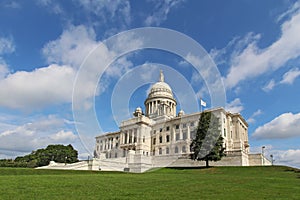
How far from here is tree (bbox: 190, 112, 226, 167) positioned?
3953 centimetres

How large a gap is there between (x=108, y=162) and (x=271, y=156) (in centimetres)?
3441

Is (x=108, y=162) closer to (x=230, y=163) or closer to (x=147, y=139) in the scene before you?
(x=230, y=163)

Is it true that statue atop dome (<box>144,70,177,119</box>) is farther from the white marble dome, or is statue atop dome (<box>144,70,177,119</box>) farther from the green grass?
the green grass

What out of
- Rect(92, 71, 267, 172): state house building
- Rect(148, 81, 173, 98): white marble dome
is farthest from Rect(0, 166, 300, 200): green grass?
Rect(148, 81, 173, 98): white marble dome

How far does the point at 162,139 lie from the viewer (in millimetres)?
69188

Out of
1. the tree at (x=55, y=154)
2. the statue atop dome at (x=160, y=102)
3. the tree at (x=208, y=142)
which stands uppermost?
the statue atop dome at (x=160, y=102)

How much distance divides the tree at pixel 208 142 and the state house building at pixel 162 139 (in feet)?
14.6

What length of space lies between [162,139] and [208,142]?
2849 cm

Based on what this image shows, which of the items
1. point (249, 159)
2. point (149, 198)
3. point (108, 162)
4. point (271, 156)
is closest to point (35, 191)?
point (149, 198)

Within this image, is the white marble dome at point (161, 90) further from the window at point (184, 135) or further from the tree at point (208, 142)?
the tree at point (208, 142)

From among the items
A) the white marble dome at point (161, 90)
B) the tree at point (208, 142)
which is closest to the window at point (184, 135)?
the tree at point (208, 142)

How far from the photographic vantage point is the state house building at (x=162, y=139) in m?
43.8

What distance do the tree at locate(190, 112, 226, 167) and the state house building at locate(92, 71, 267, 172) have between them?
4.44 meters

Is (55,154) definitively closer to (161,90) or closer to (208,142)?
(161,90)
